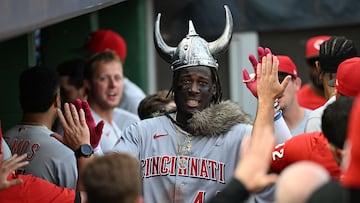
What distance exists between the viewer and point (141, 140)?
5371mm

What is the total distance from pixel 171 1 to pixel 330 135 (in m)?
6.36

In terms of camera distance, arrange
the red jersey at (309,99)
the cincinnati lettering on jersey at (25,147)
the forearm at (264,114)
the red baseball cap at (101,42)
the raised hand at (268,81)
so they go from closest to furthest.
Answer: the forearm at (264,114) → the raised hand at (268,81) → the cincinnati lettering on jersey at (25,147) → the red jersey at (309,99) → the red baseball cap at (101,42)

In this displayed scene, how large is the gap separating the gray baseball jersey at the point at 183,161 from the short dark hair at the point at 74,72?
2300 millimetres

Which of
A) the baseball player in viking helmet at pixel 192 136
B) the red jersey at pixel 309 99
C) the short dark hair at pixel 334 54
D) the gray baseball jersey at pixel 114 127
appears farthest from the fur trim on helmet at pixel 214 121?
the red jersey at pixel 309 99

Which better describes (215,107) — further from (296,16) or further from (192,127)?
(296,16)

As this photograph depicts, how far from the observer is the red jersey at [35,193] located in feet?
16.3

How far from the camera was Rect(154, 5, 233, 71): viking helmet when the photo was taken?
538 centimetres

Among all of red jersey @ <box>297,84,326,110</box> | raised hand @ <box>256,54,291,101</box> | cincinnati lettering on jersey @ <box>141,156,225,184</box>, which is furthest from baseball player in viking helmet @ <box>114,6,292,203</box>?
red jersey @ <box>297,84,326,110</box>

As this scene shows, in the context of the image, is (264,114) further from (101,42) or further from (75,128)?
(101,42)

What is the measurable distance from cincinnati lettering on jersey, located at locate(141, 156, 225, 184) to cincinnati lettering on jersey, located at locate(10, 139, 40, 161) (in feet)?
2.86

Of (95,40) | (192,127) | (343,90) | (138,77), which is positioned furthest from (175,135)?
(138,77)

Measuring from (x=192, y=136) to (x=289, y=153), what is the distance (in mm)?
587

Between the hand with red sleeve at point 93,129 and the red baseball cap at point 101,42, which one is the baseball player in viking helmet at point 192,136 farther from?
the red baseball cap at point 101,42

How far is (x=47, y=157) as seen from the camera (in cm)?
582
